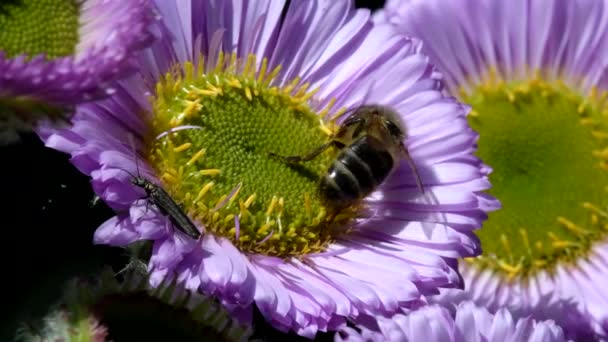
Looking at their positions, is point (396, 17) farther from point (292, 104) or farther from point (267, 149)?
point (267, 149)

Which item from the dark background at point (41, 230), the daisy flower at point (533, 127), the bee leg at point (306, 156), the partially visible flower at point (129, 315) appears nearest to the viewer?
the partially visible flower at point (129, 315)

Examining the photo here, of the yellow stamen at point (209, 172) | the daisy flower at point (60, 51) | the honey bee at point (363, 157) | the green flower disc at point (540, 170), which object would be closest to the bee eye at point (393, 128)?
the honey bee at point (363, 157)

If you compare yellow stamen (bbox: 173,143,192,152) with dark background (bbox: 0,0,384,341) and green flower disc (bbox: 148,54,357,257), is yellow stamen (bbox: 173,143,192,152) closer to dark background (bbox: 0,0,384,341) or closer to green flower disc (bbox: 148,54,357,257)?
green flower disc (bbox: 148,54,357,257)

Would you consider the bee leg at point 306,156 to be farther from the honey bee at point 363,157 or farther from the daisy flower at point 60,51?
the daisy flower at point 60,51

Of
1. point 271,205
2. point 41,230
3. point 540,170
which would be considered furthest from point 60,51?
point 540,170

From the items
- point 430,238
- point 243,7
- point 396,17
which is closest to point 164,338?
point 430,238

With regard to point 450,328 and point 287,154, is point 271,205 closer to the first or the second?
point 287,154
